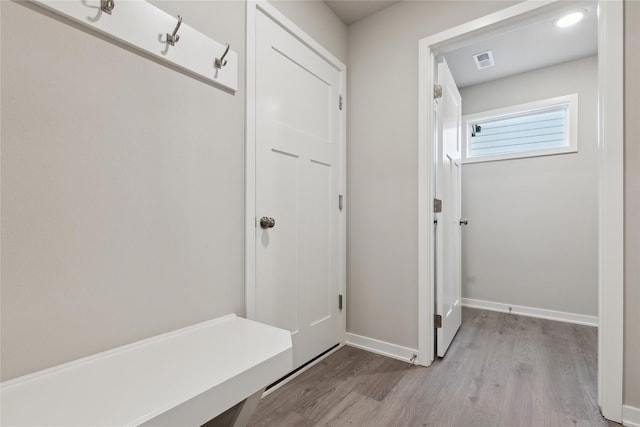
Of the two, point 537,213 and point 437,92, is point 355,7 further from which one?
point 537,213

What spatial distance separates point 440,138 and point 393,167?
360 millimetres

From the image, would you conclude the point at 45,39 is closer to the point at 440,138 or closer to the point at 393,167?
the point at 393,167

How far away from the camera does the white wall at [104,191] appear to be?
815 millimetres

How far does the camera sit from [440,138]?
6.55 ft

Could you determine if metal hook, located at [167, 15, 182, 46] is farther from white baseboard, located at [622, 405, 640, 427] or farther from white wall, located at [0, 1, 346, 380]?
white baseboard, located at [622, 405, 640, 427]

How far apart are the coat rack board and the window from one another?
2.82 metres

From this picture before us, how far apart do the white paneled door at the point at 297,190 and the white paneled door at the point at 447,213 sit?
684mm

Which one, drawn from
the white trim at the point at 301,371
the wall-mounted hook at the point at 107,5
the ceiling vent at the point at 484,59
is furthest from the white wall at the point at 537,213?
the wall-mounted hook at the point at 107,5

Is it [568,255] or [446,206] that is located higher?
[446,206]

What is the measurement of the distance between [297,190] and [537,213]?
247 cm

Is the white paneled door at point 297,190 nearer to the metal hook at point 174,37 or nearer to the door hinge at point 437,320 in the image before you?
the metal hook at point 174,37

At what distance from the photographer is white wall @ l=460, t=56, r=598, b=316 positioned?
8.75 feet

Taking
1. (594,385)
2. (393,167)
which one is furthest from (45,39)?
(594,385)

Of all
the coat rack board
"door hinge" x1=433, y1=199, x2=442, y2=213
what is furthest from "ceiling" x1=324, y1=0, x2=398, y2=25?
"door hinge" x1=433, y1=199, x2=442, y2=213
